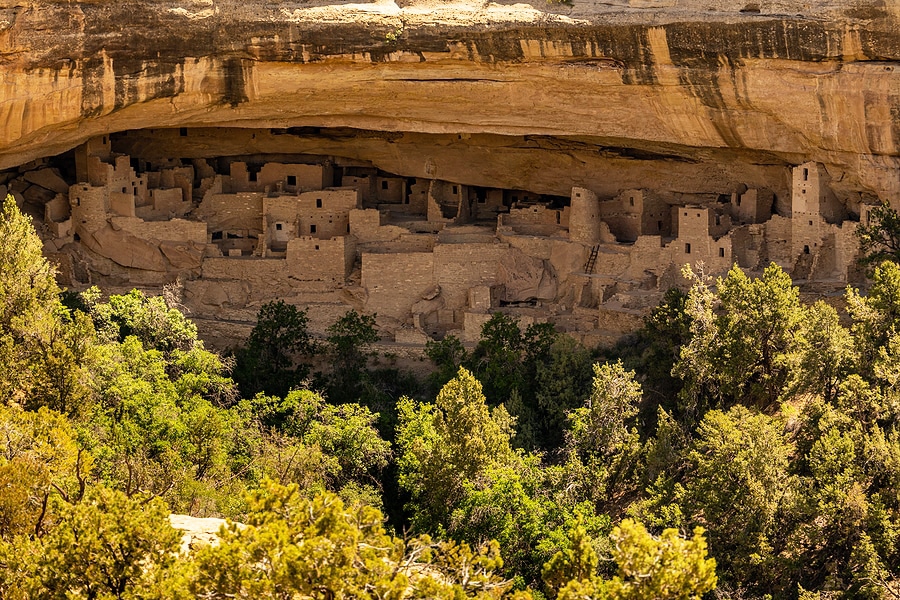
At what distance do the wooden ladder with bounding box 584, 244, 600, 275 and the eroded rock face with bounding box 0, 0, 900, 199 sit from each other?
1.71m

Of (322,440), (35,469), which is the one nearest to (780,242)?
(322,440)

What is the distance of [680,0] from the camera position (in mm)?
20594

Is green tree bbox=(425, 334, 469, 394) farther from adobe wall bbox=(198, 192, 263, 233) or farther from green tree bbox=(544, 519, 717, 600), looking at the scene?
green tree bbox=(544, 519, 717, 600)

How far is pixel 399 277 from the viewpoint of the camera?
24.0 metres

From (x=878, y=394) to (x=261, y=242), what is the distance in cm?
1022

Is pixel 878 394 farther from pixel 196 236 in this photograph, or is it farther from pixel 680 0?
pixel 196 236

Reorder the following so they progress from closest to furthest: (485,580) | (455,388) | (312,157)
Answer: (485,580) < (455,388) < (312,157)

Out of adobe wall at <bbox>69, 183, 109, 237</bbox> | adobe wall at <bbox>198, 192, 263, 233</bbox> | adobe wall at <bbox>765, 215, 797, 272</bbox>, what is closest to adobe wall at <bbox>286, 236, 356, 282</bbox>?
adobe wall at <bbox>198, 192, 263, 233</bbox>

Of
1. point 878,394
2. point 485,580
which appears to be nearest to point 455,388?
point 878,394

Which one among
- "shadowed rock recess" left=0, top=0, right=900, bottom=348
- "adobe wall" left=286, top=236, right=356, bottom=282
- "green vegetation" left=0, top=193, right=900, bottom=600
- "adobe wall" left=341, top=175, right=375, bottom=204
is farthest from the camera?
"adobe wall" left=341, top=175, right=375, bottom=204

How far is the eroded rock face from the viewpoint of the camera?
20547 mm

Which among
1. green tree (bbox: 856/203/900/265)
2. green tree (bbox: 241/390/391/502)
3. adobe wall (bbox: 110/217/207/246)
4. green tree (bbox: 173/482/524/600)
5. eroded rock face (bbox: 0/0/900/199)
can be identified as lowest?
green tree (bbox: 241/390/391/502)

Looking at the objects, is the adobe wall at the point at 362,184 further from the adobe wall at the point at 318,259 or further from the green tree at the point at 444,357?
the green tree at the point at 444,357

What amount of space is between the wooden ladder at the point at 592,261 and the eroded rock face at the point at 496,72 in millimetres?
1709
